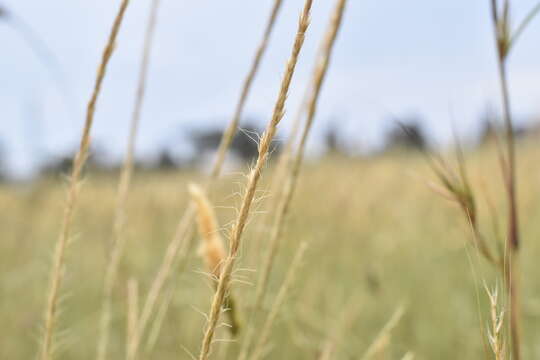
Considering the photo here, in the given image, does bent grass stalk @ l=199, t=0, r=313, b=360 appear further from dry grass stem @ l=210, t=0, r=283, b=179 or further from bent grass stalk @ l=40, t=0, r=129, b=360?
dry grass stem @ l=210, t=0, r=283, b=179

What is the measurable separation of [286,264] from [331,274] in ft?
0.53

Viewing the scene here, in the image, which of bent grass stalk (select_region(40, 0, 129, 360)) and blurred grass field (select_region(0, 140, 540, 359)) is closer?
bent grass stalk (select_region(40, 0, 129, 360))

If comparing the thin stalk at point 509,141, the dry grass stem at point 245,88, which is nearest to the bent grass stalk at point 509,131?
the thin stalk at point 509,141

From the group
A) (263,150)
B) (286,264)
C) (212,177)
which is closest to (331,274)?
(286,264)

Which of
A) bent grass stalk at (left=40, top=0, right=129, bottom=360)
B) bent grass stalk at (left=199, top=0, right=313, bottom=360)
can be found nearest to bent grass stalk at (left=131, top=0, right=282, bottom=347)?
bent grass stalk at (left=40, top=0, right=129, bottom=360)

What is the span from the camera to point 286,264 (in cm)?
207

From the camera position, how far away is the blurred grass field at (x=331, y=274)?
1388 mm

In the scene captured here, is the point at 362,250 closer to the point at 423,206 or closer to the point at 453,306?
the point at 453,306

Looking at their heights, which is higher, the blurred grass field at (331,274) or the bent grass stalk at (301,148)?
the bent grass stalk at (301,148)

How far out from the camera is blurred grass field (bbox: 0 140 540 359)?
1388mm

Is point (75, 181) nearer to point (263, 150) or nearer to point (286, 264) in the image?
point (263, 150)

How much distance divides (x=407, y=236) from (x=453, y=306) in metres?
0.66

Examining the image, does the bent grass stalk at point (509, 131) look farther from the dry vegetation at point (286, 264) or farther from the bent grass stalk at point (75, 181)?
the bent grass stalk at point (75, 181)

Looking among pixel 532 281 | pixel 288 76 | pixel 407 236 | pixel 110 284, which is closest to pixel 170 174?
pixel 407 236
